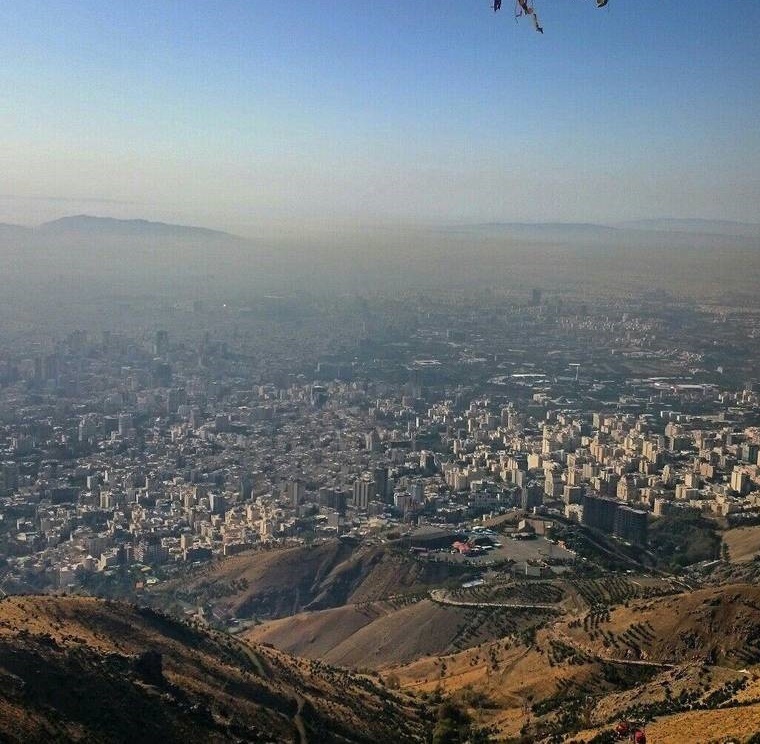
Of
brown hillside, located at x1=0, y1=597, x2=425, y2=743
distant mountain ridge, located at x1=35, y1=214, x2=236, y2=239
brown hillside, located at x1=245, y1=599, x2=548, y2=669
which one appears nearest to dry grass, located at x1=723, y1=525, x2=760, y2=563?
brown hillside, located at x1=245, y1=599, x2=548, y2=669

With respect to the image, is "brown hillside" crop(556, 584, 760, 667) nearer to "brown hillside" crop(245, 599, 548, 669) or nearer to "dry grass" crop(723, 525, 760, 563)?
"brown hillside" crop(245, 599, 548, 669)

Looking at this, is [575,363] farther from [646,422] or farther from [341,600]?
[341,600]

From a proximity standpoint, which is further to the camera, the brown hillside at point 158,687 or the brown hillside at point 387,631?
the brown hillside at point 387,631

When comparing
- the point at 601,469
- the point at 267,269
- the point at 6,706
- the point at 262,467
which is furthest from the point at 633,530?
the point at 267,269

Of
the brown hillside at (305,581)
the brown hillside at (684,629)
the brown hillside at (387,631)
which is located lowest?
the brown hillside at (305,581)

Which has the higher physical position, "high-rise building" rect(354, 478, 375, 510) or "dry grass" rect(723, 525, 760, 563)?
"dry grass" rect(723, 525, 760, 563)

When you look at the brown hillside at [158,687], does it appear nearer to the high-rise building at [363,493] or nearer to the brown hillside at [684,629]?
the brown hillside at [684,629]

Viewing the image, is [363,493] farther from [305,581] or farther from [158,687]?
[158,687]

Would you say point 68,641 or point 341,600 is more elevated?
point 68,641

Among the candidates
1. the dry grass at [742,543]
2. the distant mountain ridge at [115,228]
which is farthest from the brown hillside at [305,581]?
the distant mountain ridge at [115,228]
